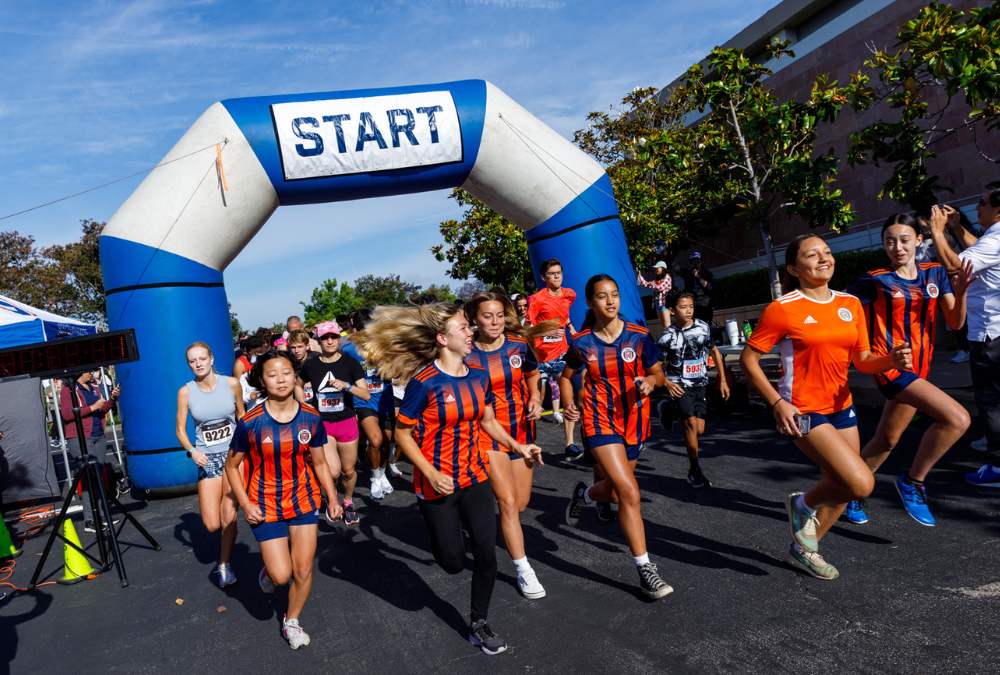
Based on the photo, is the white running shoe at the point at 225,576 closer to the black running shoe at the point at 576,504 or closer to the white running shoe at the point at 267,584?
the white running shoe at the point at 267,584

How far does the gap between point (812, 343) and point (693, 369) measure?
2478 mm

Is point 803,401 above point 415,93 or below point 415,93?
below

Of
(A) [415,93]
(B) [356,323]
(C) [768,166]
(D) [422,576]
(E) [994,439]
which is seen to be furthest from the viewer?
(C) [768,166]

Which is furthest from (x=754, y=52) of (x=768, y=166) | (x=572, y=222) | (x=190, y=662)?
(x=190, y=662)

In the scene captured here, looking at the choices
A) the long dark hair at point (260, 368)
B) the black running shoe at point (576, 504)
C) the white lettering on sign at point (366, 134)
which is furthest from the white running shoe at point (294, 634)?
the white lettering on sign at point (366, 134)

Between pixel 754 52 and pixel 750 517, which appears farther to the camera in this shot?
pixel 754 52

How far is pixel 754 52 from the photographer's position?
2558cm

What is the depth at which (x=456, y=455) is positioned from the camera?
3832 mm

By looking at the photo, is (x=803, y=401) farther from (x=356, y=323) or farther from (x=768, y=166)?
(x=768, y=166)

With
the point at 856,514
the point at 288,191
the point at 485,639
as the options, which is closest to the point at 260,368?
the point at 485,639

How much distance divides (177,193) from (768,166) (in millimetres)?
11399

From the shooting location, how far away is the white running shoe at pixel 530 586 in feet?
13.5

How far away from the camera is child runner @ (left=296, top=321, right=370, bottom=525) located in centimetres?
661

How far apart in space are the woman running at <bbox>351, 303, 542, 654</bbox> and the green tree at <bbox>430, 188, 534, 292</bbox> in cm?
1516
